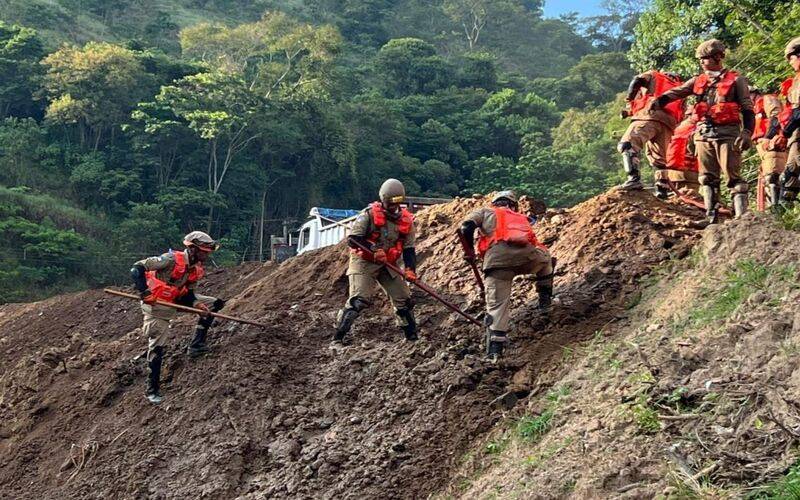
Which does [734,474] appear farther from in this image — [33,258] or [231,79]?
[231,79]

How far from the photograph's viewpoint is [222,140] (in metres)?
32.1

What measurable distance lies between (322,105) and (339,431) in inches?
1095

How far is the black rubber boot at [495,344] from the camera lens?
A: 23.9 ft

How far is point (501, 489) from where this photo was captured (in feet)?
17.7

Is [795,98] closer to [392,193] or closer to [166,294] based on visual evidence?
[392,193]

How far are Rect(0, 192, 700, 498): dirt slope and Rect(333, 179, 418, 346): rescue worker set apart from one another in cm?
33

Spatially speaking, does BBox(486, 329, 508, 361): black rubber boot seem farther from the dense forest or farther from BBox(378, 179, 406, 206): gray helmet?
the dense forest

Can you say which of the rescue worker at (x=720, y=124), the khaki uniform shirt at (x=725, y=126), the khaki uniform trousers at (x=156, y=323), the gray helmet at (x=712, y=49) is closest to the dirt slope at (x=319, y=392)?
the khaki uniform trousers at (x=156, y=323)

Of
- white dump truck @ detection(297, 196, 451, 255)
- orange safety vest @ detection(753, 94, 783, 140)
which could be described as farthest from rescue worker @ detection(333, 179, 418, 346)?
white dump truck @ detection(297, 196, 451, 255)

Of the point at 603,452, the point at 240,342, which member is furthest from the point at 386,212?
the point at 603,452

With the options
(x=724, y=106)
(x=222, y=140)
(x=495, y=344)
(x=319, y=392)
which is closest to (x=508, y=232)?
(x=495, y=344)

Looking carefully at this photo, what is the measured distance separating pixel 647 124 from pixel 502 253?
3276 mm

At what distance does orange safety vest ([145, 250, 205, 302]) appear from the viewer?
8.91 m

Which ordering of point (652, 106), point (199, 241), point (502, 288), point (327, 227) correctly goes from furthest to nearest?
point (327, 227) → point (652, 106) → point (199, 241) → point (502, 288)
